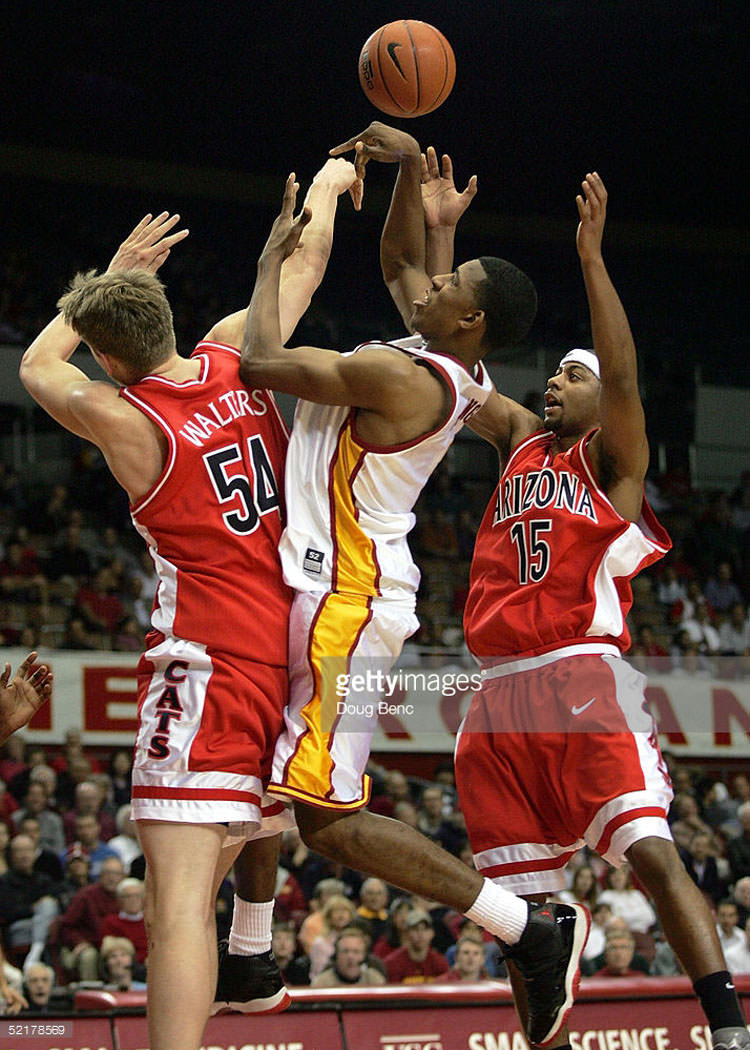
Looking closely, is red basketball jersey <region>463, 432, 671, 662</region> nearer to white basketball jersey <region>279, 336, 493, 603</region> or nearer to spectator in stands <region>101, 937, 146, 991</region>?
white basketball jersey <region>279, 336, 493, 603</region>

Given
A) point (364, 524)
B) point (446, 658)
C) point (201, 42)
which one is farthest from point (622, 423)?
point (201, 42)

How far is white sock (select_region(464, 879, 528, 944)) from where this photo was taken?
3.97 m

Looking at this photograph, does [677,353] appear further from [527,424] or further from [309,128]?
[527,424]

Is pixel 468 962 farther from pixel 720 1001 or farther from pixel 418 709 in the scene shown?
pixel 720 1001

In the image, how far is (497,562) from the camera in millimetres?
4863

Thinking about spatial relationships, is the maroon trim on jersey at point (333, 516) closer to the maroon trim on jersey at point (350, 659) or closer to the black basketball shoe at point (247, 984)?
the maroon trim on jersey at point (350, 659)

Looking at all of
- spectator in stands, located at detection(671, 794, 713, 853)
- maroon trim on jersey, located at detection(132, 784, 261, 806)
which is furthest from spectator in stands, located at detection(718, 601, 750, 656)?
maroon trim on jersey, located at detection(132, 784, 261, 806)

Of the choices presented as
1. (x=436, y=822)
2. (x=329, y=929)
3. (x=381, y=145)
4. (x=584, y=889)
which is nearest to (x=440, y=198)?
(x=381, y=145)

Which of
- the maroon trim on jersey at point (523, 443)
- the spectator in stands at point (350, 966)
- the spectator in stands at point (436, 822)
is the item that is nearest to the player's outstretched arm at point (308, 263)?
the maroon trim on jersey at point (523, 443)

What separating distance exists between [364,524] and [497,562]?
35.1 inches

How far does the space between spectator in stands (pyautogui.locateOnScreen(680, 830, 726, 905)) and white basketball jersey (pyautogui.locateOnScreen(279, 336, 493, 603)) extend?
7.66m

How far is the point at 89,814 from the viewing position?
33.3ft

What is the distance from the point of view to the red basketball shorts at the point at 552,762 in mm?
4469

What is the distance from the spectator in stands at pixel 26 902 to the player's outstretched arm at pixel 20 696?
210 inches
